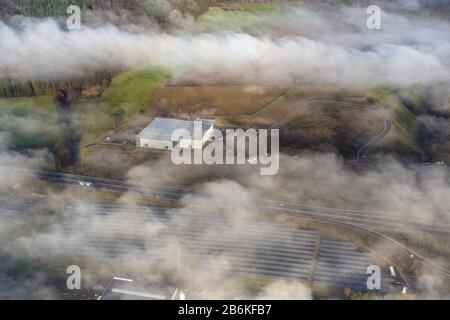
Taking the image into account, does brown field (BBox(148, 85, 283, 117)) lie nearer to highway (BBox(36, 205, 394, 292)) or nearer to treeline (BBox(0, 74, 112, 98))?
treeline (BBox(0, 74, 112, 98))

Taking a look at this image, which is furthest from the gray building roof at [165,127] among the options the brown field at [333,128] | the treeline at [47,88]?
the treeline at [47,88]

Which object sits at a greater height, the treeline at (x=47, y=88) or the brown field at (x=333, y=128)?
the treeline at (x=47, y=88)

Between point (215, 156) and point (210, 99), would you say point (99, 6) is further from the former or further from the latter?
point (215, 156)

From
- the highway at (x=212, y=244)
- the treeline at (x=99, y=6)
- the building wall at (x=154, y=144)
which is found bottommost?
the highway at (x=212, y=244)

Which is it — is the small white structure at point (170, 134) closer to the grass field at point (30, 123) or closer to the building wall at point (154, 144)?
the building wall at point (154, 144)

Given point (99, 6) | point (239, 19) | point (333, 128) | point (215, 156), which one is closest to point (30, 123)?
point (215, 156)

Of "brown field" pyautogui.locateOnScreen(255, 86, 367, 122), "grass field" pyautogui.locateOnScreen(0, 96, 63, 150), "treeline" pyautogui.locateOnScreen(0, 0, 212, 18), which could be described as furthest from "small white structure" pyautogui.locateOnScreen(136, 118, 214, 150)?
"treeline" pyautogui.locateOnScreen(0, 0, 212, 18)

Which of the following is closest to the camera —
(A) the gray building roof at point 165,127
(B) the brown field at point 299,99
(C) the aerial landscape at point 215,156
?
(C) the aerial landscape at point 215,156

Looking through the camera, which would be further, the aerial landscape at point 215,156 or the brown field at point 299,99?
the brown field at point 299,99

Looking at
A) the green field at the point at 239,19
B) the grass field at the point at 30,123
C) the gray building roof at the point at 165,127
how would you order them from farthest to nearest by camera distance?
the green field at the point at 239,19 → the grass field at the point at 30,123 → the gray building roof at the point at 165,127
